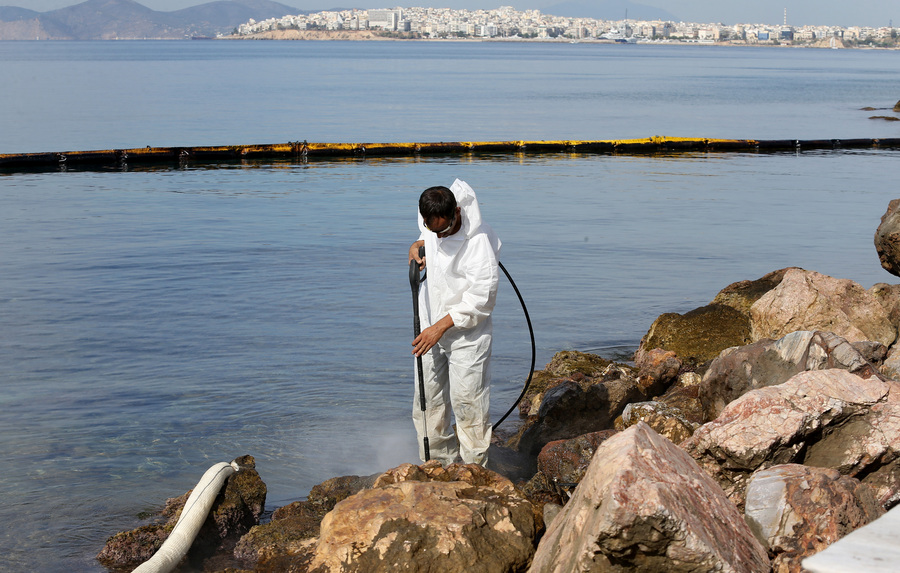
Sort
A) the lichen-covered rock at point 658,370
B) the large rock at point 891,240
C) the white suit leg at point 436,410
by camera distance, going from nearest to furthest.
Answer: the white suit leg at point 436,410, the lichen-covered rock at point 658,370, the large rock at point 891,240

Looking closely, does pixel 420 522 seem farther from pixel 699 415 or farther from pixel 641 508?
pixel 699 415

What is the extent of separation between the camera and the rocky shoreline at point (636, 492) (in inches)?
138

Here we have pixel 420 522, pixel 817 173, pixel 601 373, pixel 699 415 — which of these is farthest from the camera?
pixel 817 173

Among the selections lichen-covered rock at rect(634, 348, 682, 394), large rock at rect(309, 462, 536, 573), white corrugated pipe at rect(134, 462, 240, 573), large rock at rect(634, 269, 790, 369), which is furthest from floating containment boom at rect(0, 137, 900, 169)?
large rock at rect(309, 462, 536, 573)

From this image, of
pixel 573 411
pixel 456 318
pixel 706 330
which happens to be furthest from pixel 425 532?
pixel 706 330

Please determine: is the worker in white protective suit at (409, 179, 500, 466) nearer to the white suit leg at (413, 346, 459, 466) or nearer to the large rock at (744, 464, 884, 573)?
the white suit leg at (413, 346, 459, 466)

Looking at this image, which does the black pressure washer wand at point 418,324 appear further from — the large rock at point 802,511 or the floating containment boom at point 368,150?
the floating containment boom at point 368,150

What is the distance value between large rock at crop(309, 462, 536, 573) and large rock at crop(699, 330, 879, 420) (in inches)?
81.9

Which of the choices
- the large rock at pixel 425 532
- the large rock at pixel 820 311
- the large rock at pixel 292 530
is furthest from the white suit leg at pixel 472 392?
the large rock at pixel 820 311

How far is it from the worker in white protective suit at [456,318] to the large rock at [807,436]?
4.40 feet

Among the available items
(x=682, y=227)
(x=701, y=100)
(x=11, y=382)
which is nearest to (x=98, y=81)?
(x=701, y=100)

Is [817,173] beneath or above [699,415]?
above

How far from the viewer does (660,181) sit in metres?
23.7

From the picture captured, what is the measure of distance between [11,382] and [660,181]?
18471 mm
